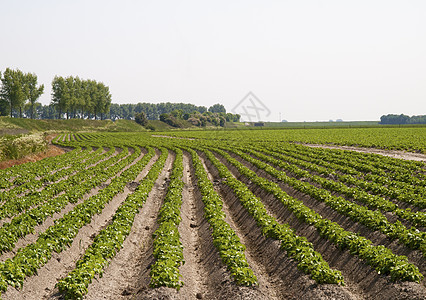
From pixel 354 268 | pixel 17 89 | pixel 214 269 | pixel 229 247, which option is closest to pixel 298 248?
pixel 354 268

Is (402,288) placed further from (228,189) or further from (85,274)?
(228,189)

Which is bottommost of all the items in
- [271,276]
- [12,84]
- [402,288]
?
[271,276]

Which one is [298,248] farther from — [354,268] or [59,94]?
[59,94]

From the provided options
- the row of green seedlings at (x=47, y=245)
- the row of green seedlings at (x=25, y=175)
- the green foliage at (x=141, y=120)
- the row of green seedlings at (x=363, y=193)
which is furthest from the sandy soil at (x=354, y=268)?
the green foliage at (x=141, y=120)

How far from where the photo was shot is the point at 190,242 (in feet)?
45.7

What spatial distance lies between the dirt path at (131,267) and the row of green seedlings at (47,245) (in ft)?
6.17

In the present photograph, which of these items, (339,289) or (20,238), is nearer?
(339,289)

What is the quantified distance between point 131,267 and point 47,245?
9.27 feet

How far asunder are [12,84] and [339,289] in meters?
111

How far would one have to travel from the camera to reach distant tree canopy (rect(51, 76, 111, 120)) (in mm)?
112500

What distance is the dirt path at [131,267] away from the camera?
380 inches

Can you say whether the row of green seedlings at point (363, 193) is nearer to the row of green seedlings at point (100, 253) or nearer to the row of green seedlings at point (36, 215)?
the row of green seedlings at point (100, 253)

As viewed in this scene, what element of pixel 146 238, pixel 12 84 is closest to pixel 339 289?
pixel 146 238

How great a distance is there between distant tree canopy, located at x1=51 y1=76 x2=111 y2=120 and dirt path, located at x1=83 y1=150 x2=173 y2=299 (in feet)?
354
